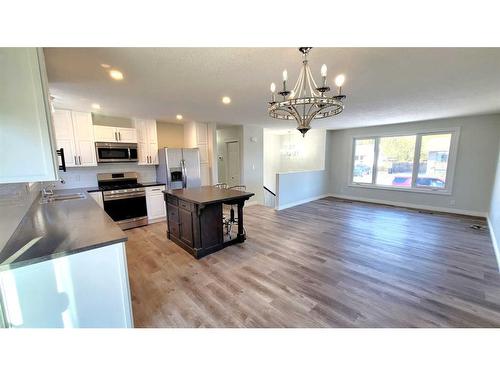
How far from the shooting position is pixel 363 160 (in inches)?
270

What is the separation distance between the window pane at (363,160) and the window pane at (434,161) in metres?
1.25

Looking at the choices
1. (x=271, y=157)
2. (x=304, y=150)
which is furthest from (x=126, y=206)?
(x=304, y=150)

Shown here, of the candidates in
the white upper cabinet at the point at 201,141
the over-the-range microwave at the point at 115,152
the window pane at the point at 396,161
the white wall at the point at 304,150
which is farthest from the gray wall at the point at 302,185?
the over-the-range microwave at the point at 115,152

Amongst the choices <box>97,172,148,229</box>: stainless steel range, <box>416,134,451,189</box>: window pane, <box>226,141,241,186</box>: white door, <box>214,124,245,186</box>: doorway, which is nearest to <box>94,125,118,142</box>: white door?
<box>97,172,148,229</box>: stainless steel range

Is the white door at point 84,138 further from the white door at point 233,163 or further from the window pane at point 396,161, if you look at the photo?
the window pane at point 396,161

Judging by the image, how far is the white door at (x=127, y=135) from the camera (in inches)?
172

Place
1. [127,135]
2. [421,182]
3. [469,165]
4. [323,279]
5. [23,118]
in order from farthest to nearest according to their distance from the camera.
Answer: [421,182] < [469,165] < [127,135] < [323,279] < [23,118]

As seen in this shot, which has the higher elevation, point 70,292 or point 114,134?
point 114,134

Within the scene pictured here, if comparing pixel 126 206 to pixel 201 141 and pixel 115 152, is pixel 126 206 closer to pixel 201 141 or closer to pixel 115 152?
pixel 115 152

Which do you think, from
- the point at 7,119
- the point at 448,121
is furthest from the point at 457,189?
the point at 7,119

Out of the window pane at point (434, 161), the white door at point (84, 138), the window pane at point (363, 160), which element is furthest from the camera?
the window pane at point (363, 160)

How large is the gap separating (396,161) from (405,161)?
0.22 m
